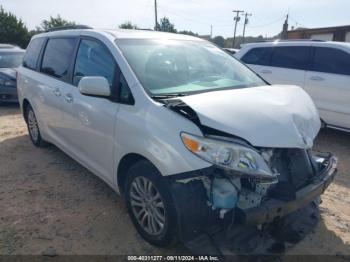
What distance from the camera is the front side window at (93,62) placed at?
3.18 meters

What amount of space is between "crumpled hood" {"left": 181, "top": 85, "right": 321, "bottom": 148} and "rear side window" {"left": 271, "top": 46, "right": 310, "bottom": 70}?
12.4 ft

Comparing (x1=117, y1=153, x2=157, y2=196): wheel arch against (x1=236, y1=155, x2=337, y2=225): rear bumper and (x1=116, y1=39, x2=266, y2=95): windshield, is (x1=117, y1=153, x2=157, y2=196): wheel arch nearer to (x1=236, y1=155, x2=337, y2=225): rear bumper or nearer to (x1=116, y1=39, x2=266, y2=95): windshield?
(x1=116, y1=39, x2=266, y2=95): windshield

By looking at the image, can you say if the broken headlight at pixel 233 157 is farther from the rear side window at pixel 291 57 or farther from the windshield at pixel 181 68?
the rear side window at pixel 291 57

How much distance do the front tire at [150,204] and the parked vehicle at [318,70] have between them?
14.2ft

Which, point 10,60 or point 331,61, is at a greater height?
point 331,61

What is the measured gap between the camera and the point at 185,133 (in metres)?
2.39

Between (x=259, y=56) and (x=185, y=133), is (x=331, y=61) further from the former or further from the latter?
(x=185, y=133)

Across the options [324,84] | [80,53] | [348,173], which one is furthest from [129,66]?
[324,84]

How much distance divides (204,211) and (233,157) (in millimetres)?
433

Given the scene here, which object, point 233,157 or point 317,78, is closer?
point 233,157

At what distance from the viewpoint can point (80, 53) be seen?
3.78 m

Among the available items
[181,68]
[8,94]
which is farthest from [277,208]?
[8,94]

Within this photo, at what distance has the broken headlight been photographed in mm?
2277

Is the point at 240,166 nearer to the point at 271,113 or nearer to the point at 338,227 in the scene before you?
the point at 271,113
